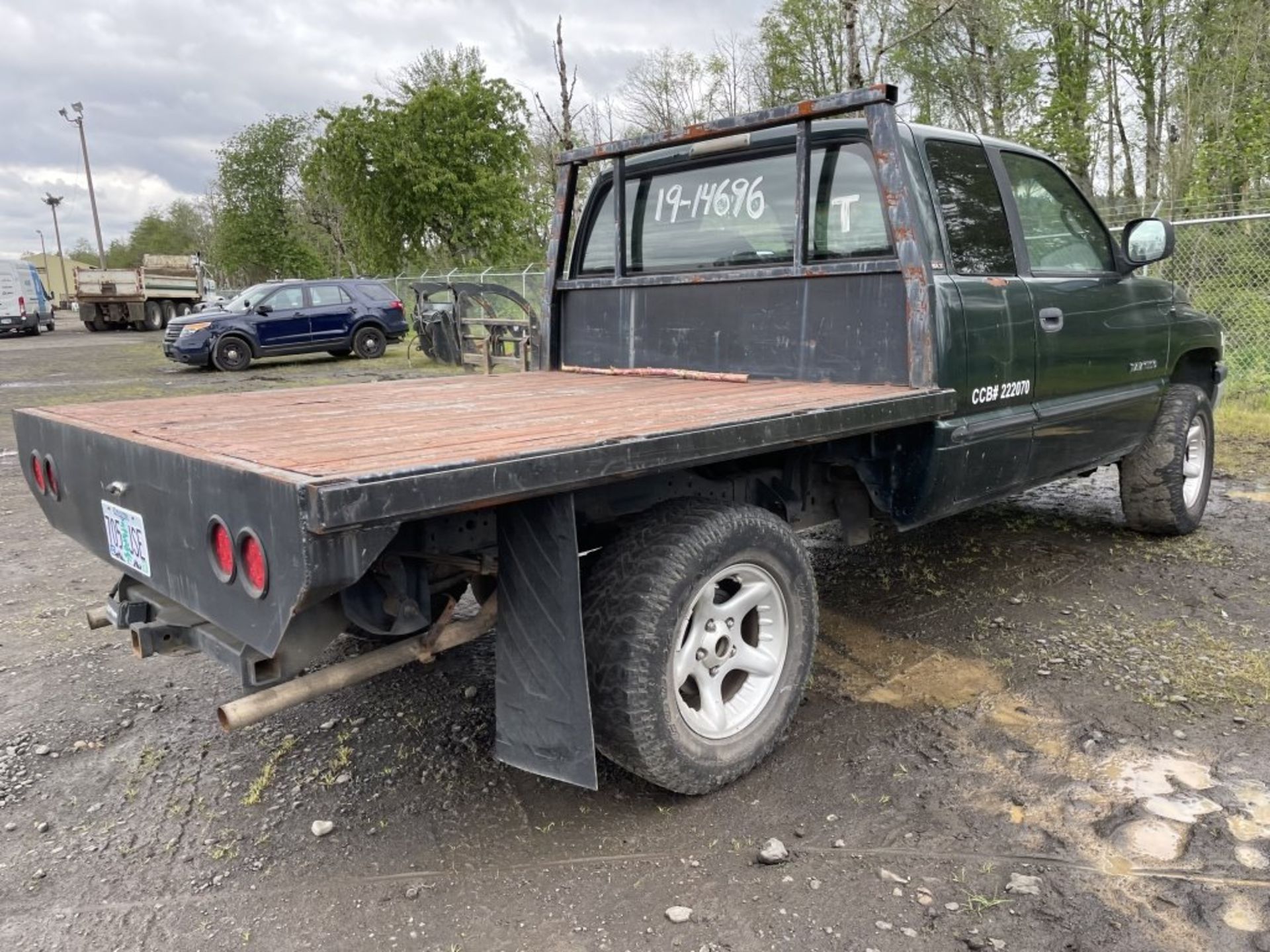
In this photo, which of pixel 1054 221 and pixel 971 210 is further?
pixel 1054 221

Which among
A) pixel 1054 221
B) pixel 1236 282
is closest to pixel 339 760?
pixel 1054 221

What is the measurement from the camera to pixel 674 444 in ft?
7.66

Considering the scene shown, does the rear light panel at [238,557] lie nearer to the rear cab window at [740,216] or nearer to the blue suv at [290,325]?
the rear cab window at [740,216]

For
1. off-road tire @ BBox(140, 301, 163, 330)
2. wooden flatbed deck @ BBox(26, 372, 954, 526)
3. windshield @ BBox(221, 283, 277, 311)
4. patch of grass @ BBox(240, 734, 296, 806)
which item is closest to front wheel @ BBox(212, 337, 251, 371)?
windshield @ BBox(221, 283, 277, 311)

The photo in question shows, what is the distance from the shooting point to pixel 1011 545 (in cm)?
523

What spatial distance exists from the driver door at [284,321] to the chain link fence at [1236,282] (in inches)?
395

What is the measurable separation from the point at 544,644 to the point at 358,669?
518mm

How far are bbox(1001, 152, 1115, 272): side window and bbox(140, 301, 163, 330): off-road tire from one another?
3460 cm

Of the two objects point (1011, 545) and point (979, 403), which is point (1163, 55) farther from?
point (979, 403)

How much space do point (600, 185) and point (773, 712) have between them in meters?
2.83

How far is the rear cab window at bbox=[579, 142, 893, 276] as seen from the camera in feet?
11.8

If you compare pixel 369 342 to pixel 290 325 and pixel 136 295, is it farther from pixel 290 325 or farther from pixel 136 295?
pixel 136 295

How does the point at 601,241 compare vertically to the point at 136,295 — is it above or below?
above

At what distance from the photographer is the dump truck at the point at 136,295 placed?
105 ft
